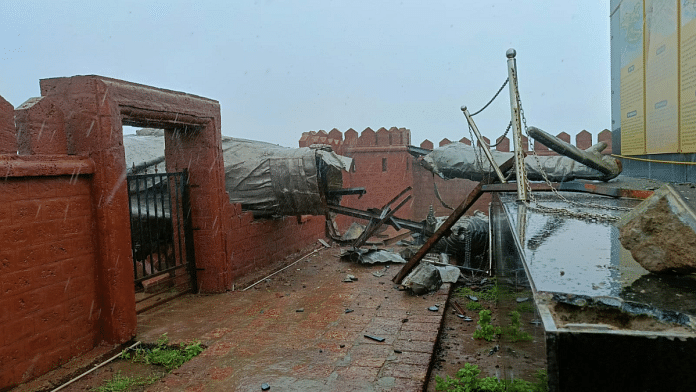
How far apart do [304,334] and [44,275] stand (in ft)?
8.64

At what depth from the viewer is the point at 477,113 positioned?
20.5ft

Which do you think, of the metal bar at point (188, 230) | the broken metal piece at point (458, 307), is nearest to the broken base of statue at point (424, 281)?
the broken metal piece at point (458, 307)

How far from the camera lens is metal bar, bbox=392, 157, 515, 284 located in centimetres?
610

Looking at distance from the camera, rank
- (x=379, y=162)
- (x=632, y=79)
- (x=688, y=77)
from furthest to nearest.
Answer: (x=379, y=162) → (x=632, y=79) → (x=688, y=77)

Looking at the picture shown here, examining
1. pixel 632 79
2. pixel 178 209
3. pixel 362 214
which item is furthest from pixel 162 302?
pixel 632 79

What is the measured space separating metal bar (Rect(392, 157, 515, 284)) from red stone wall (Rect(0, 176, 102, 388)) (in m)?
4.30

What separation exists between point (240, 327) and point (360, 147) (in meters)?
10.8

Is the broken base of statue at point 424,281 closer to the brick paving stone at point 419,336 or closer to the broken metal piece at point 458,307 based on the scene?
the broken metal piece at point 458,307

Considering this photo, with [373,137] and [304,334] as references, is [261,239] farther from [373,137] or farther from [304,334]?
[373,137]

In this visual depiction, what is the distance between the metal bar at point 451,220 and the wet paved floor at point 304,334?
0.43 meters

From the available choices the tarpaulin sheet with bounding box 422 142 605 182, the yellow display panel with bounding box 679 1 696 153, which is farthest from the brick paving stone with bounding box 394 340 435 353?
the tarpaulin sheet with bounding box 422 142 605 182

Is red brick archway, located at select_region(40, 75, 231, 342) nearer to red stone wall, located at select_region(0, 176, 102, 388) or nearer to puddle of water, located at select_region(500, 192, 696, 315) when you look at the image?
red stone wall, located at select_region(0, 176, 102, 388)

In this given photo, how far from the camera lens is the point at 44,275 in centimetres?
418

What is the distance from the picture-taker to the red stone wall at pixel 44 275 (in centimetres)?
385
